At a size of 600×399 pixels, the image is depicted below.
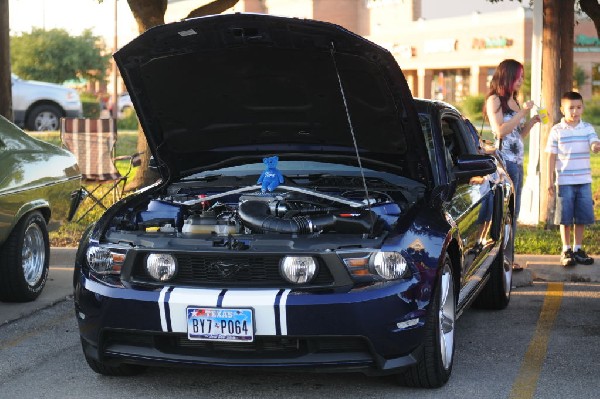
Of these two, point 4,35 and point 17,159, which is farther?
point 4,35

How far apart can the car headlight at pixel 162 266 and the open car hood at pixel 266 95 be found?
126 cm

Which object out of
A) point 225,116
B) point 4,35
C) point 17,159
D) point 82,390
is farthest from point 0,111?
point 82,390

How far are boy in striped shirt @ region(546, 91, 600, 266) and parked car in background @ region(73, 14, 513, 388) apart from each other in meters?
2.70

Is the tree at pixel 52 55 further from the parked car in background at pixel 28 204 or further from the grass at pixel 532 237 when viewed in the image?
the parked car in background at pixel 28 204

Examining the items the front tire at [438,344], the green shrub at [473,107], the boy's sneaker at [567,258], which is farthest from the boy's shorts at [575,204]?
the green shrub at [473,107]

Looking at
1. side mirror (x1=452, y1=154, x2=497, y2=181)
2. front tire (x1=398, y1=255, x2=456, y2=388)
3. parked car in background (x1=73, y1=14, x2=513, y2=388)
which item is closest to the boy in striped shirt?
parked car in background (x1=73, y1=14, x2=513, y2=388)

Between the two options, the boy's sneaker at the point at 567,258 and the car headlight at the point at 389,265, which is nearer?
the car headlight at the point at 389,265

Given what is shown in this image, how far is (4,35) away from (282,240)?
24.0 ft

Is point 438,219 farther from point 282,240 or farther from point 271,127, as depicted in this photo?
point 271,127

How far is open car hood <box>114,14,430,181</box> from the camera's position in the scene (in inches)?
218

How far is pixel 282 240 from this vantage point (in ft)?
16.4

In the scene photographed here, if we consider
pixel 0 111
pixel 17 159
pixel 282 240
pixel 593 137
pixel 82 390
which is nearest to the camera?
pixel 282 240

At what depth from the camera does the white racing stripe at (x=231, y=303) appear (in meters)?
4.84

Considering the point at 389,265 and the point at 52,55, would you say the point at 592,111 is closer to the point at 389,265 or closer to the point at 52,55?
the point at 52,55
